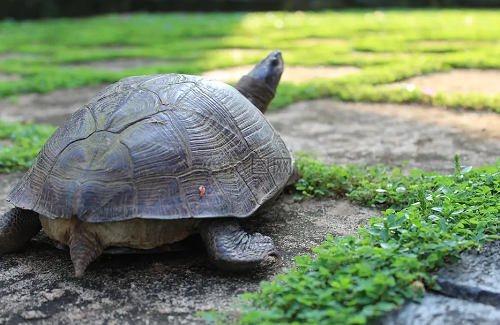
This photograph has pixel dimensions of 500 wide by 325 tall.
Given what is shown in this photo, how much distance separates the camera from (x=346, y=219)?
2.75 meters

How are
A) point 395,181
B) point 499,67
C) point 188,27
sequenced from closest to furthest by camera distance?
point 395,181 → point 499,67 → point 188,27

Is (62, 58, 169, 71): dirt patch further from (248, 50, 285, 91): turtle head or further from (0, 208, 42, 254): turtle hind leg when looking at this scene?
(0, 208, 42, 254): turtle hind leg

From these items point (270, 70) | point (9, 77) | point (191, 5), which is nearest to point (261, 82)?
point (270, 70)

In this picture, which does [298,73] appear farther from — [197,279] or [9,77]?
[197,279]

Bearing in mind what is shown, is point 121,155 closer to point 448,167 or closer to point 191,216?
point 191,216

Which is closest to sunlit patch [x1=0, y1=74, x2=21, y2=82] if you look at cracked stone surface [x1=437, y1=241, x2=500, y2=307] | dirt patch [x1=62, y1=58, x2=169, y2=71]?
dirt patch [x1=62, y1=58, x2=169, y2=71]

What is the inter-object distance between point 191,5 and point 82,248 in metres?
16.6

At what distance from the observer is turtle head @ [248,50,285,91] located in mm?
3535

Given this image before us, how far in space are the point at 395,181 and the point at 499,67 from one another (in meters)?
4.04

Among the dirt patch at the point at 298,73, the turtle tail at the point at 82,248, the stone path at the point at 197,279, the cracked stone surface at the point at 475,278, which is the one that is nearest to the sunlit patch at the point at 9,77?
the dirt patch at the point at 298,73

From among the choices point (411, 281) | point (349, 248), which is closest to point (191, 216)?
point (349, 248)

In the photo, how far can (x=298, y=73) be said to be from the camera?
673cm

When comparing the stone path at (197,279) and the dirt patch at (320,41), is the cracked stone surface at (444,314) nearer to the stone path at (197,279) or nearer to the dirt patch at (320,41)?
the stone path at (197,279)

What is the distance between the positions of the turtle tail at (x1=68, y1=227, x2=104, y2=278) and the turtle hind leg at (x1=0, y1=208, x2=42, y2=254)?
1.13ft
